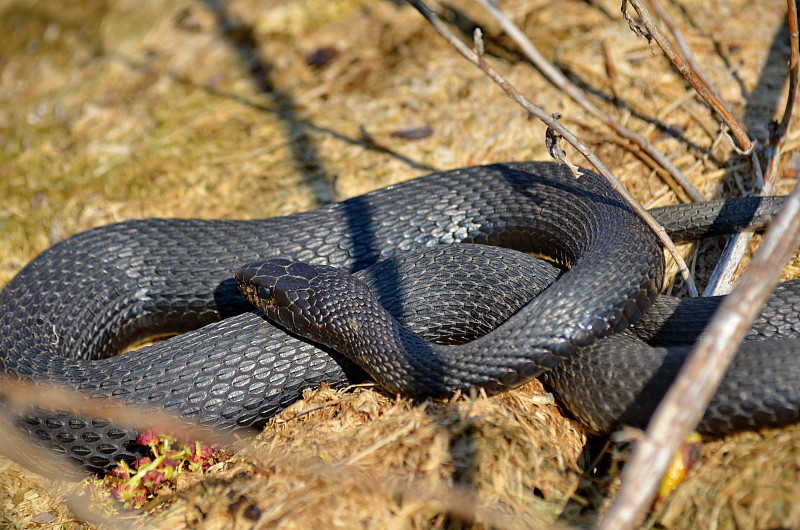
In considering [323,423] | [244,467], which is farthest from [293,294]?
[244,467]

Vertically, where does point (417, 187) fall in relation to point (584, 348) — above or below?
above

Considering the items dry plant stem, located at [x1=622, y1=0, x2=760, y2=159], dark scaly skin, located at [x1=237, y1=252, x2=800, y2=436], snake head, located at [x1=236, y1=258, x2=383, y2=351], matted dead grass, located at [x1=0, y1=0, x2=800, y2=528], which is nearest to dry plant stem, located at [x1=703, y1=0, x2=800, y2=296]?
dry plant stem, located at [x1=622, y1=0, x2=760, y2=159]

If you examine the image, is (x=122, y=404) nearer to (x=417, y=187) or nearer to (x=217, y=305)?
(x=217, y=305)

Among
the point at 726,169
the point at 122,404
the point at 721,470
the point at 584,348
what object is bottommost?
the point at 122,404

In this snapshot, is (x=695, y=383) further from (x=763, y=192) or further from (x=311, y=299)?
(x=763, y=192)

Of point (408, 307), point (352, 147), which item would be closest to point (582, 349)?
point (408, 307)

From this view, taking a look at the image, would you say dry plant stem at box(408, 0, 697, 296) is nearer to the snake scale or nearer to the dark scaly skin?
Answer: the snake scale

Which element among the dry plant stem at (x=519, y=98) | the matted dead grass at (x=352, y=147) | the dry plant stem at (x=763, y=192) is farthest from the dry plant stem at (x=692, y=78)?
the dry plant stem at (x=519, y=98)
